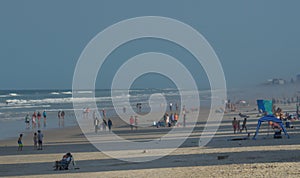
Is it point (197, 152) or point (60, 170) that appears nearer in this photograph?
point (60, 170)

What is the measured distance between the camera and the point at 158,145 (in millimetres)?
27156

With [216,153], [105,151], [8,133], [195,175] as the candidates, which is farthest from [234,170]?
[8,133]

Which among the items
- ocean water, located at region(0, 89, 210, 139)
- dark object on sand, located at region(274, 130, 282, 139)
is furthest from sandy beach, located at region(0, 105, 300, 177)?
ocean water, located at region(0, 89, 210, 139)

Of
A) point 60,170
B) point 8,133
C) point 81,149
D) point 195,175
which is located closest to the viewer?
point 195,175

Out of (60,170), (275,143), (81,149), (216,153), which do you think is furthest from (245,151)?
(81,149)

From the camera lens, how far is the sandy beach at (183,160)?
1644 centimetres

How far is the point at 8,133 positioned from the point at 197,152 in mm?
21523

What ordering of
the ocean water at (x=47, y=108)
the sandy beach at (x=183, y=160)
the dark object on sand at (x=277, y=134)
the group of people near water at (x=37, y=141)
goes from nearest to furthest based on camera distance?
the sandy beach at (x=183, y=160), the dark object on sand at (x=277, y=134), the group of people near water at (x=37, y=141), the ocean water at (x=47, y=108)

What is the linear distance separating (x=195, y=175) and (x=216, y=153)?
598 cm

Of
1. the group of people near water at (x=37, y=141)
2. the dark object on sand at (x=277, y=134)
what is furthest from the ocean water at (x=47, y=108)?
the dark object on sand at (x=277, y=134)

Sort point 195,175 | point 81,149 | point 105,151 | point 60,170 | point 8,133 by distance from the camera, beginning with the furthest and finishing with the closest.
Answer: point 8,133 → point 81,149 → point 105,151 → point 60,170 → point 195,175

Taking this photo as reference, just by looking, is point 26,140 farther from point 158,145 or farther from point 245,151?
point 245,151

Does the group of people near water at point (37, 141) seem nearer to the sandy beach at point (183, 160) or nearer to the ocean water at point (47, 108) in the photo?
the sandy beach at point (183, 160)

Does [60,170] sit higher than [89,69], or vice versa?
[89,69]
